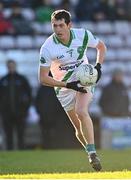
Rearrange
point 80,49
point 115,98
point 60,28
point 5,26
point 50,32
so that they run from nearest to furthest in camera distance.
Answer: point 60,28 → point 80,49 → point 115,98 → point 5,26 → point 50,32

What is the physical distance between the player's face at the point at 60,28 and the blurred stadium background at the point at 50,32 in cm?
745

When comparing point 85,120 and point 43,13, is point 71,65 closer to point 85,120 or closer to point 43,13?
point 85,120

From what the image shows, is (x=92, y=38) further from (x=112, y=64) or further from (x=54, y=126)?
(x=112, y=64)

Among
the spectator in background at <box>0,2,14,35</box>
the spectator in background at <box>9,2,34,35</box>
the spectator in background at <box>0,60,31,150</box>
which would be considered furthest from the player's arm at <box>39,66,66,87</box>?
the spectator in background at <box>9,2,34,35</box>

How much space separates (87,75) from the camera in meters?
11.1

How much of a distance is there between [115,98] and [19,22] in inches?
147

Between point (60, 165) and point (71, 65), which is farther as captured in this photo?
point (60, 165)

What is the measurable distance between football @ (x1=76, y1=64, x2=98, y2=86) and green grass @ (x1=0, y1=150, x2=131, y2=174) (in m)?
1.29

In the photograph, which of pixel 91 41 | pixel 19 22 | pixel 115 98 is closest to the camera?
pixel 91 41

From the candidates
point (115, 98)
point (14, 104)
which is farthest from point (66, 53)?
point (115, 98)

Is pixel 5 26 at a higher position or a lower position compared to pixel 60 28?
lower

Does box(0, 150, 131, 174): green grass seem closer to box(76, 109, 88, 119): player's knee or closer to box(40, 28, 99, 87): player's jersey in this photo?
box(76, 109, 88, 119): player's knee

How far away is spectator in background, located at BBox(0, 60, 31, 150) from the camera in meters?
18.2

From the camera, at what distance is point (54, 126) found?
18609mm
